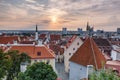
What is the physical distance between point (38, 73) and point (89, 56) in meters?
10.6

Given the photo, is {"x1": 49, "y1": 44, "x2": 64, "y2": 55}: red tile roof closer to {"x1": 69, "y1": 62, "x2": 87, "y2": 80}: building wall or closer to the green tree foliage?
{"x1": 69, "y1": 62, "x2": 87, "y2": 80}: building wall

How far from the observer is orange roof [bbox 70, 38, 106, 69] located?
2652 cm

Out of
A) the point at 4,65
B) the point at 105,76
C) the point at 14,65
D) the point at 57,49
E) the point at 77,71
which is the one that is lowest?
the point at 57,49

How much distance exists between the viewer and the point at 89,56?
90.2 ft

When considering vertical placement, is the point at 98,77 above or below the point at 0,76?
above

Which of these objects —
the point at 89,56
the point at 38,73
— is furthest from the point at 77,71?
the point at 38,73

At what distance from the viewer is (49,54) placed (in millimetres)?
36625

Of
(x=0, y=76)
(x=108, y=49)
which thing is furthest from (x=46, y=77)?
(x=108, y=49)

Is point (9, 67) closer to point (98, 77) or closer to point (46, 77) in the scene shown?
point (46, 77)

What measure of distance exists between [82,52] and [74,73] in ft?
11.5

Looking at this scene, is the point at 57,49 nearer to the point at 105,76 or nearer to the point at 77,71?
the point at 77,71

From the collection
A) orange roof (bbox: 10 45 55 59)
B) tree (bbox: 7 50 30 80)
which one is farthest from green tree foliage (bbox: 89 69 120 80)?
orange roof (bbox: 10 45 55 59)

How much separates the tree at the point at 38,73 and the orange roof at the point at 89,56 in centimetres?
827

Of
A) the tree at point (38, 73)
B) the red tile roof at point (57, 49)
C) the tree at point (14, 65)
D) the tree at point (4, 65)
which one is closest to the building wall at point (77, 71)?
the tree at point (14, 65)
